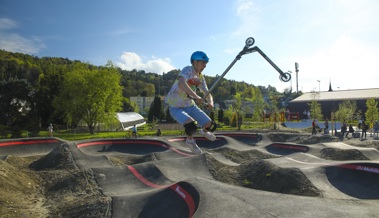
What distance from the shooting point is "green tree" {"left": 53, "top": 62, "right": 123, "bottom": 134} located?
43938mm

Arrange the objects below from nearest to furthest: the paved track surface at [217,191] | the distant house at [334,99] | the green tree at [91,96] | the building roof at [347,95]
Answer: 1. the paved track surface at [217,191]
2. the green tree at [91,96]
3. the distant house at [334,99]
4. the building roof at [347,95]

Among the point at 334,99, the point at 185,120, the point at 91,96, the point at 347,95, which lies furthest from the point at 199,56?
the point at 347,95

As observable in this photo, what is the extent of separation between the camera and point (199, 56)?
6.82m

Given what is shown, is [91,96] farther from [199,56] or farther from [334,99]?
[334,99]

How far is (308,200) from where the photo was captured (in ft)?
20.7

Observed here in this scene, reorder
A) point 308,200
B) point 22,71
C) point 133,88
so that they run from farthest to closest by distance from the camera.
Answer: point 133,88 < point 22,71 < point 308,200

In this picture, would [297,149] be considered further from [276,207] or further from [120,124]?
[120,124]

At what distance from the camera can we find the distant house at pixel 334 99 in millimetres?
67688

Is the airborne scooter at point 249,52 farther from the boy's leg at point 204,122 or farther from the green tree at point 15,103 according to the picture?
the green tree at point 15,103

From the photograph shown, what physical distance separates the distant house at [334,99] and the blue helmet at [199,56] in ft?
213

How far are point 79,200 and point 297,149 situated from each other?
1668 cm

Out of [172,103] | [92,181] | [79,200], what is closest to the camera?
[172,103]

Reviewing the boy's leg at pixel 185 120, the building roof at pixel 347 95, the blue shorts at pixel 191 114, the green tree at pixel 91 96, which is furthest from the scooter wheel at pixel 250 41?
the building roof at pixel 347 95

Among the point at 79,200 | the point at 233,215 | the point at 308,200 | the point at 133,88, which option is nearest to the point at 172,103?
the point at 233,215
